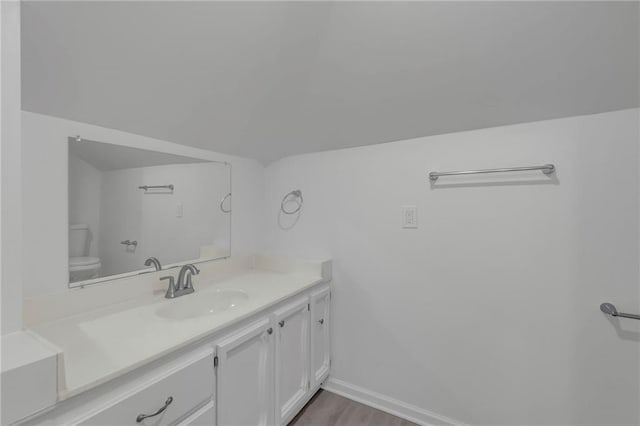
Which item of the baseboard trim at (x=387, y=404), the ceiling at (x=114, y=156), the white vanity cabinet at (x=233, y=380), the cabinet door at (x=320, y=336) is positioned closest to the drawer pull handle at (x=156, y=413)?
the white vanity cabinet at (x=233, y=380)

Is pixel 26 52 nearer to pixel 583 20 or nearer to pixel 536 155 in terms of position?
pixel 583 20

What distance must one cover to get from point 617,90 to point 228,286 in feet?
7.35

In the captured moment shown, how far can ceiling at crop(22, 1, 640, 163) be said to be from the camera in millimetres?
1059

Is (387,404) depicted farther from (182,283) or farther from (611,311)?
(182,283)

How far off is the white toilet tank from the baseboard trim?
5.74 ft

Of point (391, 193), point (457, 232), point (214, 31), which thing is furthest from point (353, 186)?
point (214, 31)

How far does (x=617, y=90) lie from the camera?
1245 millimetres

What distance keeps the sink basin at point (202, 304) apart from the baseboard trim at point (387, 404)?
99 cm

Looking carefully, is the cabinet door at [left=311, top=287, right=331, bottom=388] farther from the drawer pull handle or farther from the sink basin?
the drawer pull handle

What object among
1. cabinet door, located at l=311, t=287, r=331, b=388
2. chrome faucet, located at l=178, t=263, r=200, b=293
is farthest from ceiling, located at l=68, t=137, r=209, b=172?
cabinet door, located at l=311, t=287, r=331, b=388

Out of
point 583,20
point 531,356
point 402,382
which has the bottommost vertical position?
point 402,382

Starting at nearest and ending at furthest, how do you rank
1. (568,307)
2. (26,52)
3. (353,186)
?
(26,52) < (568,307) < (353,186)

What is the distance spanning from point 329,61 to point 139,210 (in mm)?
1316

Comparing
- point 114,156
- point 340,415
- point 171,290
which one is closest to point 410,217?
point 340,415
